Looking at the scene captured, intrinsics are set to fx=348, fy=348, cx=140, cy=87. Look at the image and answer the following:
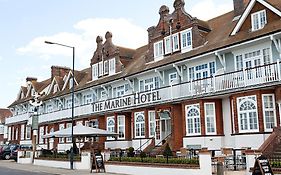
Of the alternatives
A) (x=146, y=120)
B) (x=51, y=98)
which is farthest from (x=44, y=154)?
(x=51, y=98)

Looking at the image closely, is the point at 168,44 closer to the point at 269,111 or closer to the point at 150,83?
the point at 150,83

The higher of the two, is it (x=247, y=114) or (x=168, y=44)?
(x=168, y=44)

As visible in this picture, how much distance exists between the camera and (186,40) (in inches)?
1013

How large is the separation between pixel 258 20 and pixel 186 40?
6103 mm

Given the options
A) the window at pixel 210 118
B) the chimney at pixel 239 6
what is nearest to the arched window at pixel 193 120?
the window at pixel 210 118

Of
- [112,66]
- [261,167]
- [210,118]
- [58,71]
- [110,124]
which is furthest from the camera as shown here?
[58,71]

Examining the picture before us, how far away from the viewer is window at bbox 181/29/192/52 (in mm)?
25406

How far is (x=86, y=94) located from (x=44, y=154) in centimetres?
844

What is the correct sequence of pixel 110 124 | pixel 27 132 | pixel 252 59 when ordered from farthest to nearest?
pixel 27 132, pixel 110 124, pixel 252 59

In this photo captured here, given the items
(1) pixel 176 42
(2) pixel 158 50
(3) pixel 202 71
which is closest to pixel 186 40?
(1) pixel 176 42

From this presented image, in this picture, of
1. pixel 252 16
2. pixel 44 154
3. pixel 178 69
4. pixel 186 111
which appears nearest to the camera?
pixel 252 16

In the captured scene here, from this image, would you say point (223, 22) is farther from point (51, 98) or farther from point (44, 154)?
point (51, 98)

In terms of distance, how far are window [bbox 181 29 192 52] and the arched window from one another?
4.82m

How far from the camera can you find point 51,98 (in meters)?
42.7
